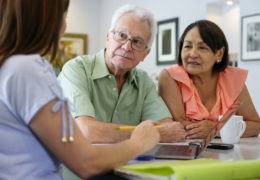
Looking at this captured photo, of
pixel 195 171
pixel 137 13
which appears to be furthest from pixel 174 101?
pixel 195 171

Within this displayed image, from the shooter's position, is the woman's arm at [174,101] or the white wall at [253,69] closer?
the woman's arm at [174,101]

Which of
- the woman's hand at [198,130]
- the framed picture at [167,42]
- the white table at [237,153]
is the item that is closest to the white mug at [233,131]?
the white table at [237,153]

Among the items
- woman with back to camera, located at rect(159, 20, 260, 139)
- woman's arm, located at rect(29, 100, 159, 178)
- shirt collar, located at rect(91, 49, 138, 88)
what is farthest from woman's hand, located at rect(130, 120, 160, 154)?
woman with back to camera, located at rect(159, 20, 260, 139)

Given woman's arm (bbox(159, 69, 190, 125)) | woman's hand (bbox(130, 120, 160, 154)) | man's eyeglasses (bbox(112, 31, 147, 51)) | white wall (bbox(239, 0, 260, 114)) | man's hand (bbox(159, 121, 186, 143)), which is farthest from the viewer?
white wall (bbox(239, 0, 260, 114))

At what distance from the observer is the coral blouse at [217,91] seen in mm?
2084

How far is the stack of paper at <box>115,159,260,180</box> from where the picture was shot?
2.88ft

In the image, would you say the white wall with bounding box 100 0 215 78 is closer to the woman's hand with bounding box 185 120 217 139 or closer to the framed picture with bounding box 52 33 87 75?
the framed picture with bounding box 52 33 87 75

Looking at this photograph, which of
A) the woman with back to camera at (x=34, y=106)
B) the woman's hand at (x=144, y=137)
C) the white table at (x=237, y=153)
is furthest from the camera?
the white table at (x=237, y=153)

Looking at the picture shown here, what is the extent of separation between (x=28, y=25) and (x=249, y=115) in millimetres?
1565

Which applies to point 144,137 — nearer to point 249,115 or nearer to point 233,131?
point 233,131

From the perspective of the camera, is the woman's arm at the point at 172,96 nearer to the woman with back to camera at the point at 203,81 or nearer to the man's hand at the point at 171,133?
the woman with back to camera at the point at 203,81

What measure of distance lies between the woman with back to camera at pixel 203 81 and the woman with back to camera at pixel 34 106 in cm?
120

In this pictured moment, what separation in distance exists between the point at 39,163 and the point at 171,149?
567mm

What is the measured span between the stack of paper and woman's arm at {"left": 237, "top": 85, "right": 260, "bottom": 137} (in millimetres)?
954
